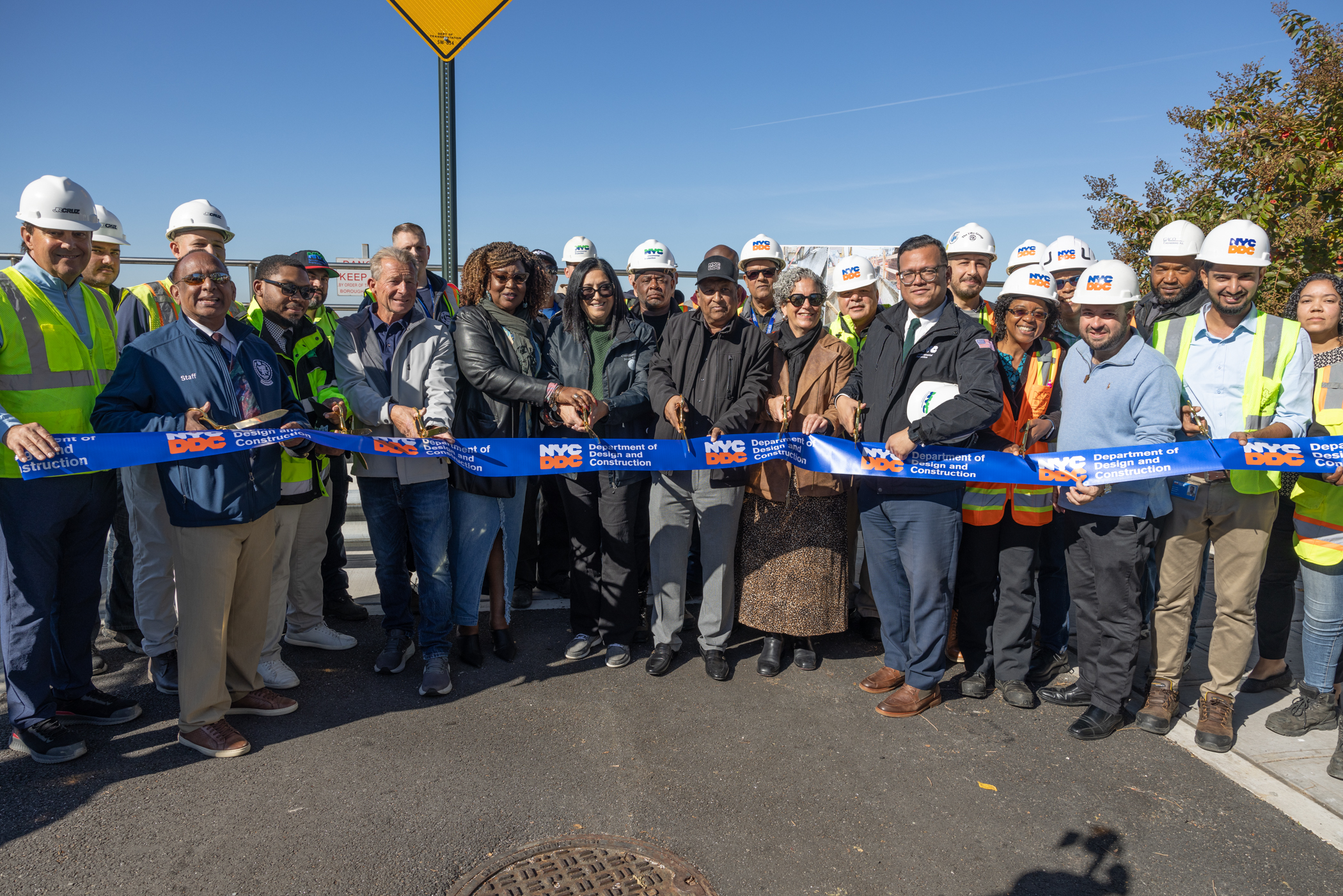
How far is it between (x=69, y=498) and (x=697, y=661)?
10.8 ft

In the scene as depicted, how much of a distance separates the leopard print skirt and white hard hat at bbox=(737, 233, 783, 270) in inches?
72.8

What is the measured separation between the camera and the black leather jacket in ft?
15.9

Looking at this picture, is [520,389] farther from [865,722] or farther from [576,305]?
[865,722]

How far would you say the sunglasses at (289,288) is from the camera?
4.65 meters

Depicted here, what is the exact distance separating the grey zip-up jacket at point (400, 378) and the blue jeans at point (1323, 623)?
177 inches

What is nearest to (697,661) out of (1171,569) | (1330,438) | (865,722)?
(865,722)

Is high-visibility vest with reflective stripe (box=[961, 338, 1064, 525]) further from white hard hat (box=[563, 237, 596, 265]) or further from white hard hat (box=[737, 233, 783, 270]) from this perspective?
white hard hat (box=[563, 237, 596, 265])

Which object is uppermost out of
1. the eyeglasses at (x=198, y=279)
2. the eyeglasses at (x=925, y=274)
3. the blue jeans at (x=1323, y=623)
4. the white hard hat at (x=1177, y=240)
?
the white hard hat at (x=1177, y=240)

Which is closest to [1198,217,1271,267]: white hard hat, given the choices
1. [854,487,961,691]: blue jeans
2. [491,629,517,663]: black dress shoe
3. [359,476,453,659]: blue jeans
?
[854,487,961,691]: blue jeans

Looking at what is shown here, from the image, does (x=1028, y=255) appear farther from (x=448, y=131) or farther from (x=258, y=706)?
(x=258, y=706)

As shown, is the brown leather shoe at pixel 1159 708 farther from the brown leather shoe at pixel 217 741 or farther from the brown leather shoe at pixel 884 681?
the brown leather shoe at pixel 217 741

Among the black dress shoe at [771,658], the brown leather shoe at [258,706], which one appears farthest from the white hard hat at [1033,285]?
the brown leather shoe at [258,706]

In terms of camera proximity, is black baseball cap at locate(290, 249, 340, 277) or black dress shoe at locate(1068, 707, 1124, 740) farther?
black baseball cap at locate(290, 249, 340, 277)

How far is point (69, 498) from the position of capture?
3.72 m
